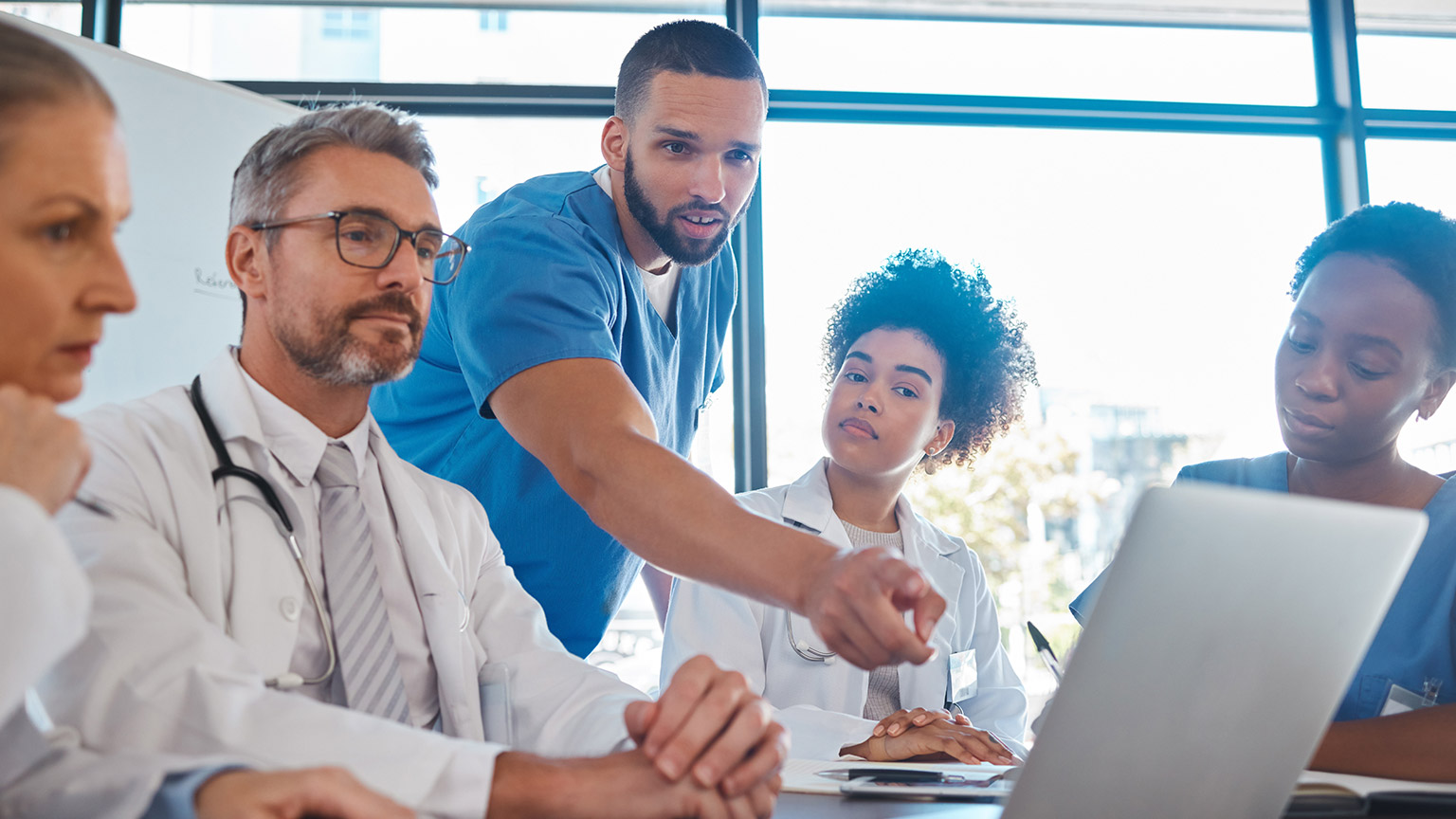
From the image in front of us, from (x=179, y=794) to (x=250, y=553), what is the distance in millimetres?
433

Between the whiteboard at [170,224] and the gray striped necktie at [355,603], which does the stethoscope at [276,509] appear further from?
the whiteboard at [170,224]

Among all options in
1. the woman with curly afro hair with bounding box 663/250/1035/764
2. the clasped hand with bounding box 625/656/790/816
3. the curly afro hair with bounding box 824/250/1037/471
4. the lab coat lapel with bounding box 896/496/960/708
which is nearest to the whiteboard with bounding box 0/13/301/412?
the woman with curly afro hair with bounding box 663/250/1035/764

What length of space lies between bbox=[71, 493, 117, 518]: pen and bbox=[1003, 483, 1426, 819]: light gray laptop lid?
826mm

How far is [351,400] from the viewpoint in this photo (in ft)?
4.19

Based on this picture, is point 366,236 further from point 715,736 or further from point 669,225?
point 715,736

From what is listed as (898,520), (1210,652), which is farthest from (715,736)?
(898,520)

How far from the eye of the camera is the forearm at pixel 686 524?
1.00m

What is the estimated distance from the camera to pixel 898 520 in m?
2.36

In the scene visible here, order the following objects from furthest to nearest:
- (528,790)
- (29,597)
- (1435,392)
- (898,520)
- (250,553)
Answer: (898,520), (1435,392), (250,553), (528,790), (29,597)

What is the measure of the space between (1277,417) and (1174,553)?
1.29m

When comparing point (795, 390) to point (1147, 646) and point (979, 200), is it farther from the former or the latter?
point (1147, 646)

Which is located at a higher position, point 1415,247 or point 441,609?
point 1415,247

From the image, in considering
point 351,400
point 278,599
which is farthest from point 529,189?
point 278,599

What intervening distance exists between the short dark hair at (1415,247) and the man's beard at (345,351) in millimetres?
1647
